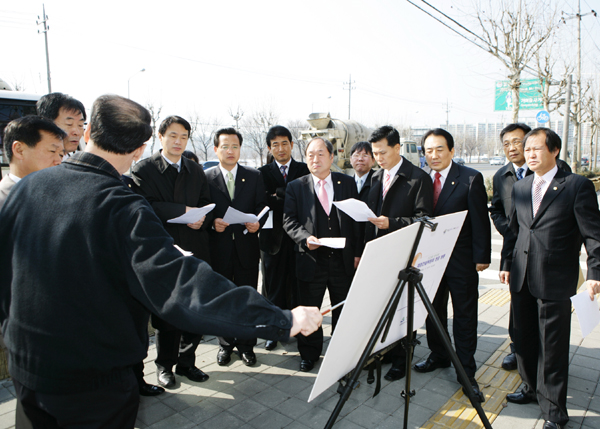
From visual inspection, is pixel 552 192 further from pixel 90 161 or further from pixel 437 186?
pixel 90 161

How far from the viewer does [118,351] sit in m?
1.47

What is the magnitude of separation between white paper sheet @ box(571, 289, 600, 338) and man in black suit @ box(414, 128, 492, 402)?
2.55 ft

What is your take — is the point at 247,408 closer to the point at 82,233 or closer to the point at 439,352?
the point at 439,352

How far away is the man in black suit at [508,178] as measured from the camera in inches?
140

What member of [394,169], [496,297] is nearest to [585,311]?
[394,169]

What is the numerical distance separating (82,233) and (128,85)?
92.1ft

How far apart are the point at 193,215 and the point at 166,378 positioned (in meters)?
1.41

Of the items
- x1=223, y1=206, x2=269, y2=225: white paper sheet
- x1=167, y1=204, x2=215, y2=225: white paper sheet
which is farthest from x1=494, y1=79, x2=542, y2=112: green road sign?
x1=167, y1=204, x2=215, y2=225: white paper sheet

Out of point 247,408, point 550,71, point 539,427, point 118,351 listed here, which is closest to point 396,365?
point 539,427

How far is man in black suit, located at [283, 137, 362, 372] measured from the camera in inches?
144

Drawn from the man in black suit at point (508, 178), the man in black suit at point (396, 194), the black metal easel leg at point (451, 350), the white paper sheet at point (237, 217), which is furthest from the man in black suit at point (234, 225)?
the man in black suit at point (508, 178)

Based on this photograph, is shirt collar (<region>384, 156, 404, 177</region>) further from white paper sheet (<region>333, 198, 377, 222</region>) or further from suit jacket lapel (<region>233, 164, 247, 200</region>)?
suit jacket lapel (<region>233, 164, 247, 200</region>)

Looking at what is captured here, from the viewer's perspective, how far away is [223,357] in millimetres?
3754

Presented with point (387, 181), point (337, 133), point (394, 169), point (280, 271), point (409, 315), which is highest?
point (337, 133)
